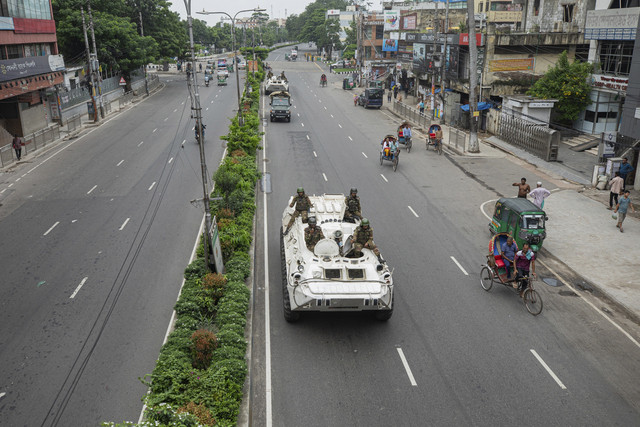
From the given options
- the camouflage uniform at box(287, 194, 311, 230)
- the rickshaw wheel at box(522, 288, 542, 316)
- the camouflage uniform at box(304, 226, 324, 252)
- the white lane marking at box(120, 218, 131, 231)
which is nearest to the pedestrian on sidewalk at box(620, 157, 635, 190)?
the rickshaw wheel at box(522, 288, 542, 316)

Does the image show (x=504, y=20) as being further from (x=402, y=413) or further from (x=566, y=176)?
(x=402, y=413)

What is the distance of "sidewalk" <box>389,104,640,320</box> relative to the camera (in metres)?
16.4

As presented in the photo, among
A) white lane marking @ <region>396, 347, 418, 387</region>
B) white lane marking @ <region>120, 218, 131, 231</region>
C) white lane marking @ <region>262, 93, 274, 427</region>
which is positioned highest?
white lane marking @ <region>120, 218, 131, 231</region>

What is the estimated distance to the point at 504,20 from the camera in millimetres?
93312

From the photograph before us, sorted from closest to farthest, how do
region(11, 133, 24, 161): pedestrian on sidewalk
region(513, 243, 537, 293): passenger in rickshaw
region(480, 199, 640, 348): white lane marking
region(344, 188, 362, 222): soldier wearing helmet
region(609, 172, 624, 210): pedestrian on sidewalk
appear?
region(480, 199, 640, 348): white lane marking < region(513, 243, 537, 293): passenger in rickshaw < region(344, 188, 362, 222): soldier wearing helmet < region(609, 172, 624, 210): pedestrian on sidewalk < region(11, 133, 24, 161): pedestrian on sidewalk

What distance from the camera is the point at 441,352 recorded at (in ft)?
41.8

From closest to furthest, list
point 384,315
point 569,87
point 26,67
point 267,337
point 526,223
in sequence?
point 267,337 → point 384,315 → point 526,223 → point 569,87 → point 26,67

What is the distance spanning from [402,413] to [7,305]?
11.1 metres

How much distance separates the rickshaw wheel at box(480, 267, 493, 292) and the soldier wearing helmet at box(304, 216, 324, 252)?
16.7ft

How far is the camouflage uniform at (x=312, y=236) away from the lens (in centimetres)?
1459

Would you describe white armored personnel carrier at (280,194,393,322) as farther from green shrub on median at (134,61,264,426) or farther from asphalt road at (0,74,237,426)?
asphalt road at (0,74,237,426)

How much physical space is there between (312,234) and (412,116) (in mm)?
34780

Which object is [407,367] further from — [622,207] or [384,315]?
[622,207]

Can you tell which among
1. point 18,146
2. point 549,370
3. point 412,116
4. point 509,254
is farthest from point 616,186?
point 18,146
